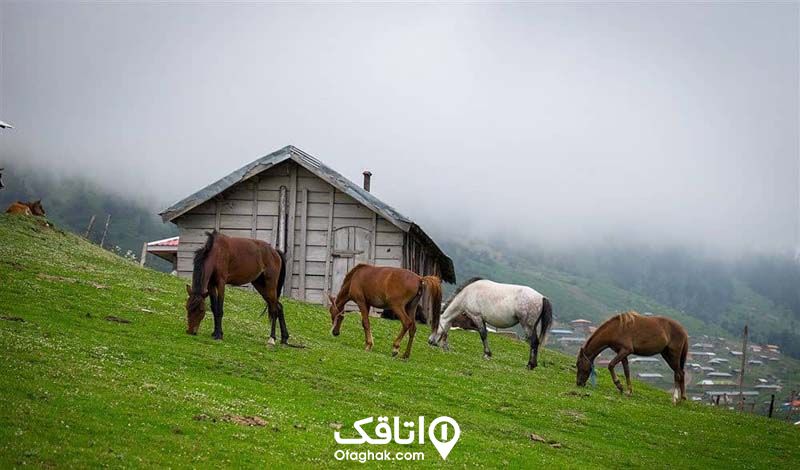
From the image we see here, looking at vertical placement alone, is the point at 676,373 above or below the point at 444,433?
below

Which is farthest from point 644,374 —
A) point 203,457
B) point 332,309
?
point 203,457

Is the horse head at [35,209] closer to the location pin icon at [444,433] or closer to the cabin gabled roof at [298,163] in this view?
the cabin gabled roof at [298,163]

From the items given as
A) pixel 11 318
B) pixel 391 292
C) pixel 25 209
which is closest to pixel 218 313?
pixel 11 318

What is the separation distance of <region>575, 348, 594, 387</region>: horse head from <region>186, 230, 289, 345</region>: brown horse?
8920 mm

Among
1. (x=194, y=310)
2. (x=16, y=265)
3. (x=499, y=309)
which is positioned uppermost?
(x=16, y=265)

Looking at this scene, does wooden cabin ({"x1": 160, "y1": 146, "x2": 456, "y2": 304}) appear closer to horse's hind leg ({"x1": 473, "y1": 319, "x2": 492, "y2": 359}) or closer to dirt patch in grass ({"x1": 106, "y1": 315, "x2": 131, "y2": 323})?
horse's hind leg ({"x1": 473, "y1": 319, "x2": 492, "y2": 359})

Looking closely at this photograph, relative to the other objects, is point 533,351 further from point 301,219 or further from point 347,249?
point 301,219

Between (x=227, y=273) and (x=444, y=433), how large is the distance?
28.7 feet

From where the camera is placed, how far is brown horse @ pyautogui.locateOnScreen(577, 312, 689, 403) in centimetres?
2483

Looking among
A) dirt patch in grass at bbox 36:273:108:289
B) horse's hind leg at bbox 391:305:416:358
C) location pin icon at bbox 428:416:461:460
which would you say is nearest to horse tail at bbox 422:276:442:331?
horse's hind leg at bbox 391:305:416:358

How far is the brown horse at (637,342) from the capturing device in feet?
81.5

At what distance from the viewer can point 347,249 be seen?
3812cm

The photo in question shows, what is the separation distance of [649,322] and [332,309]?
970 cm

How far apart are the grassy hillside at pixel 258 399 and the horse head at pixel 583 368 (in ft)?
2.59
